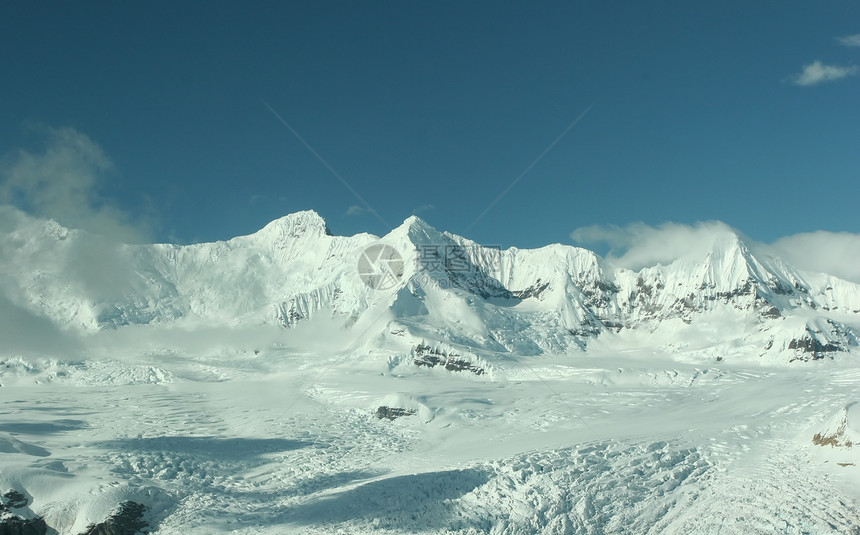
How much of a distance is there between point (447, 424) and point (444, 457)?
94.4 ft

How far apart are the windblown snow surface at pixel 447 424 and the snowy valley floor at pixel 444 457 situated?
0.23m

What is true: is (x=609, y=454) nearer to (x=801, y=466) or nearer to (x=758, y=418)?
(x=801, y=466)

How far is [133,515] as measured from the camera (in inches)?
1697

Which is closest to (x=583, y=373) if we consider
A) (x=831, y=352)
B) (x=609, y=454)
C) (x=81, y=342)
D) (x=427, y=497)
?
(x=831, y=352)

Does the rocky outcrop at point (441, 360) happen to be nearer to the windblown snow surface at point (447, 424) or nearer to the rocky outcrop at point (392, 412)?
the windblown snow surface at point (447, 424)

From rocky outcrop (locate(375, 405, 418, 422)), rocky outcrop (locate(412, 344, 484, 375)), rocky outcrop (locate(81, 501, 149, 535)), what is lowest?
rocky outcrop (locate(81, 501, 149, 535))

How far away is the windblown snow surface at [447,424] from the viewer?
42.9 metres

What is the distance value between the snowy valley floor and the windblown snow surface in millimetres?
230

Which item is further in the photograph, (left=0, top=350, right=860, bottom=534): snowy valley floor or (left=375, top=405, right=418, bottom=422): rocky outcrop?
(left=375, top=405, right=418, bottom=422): rocky outcrop

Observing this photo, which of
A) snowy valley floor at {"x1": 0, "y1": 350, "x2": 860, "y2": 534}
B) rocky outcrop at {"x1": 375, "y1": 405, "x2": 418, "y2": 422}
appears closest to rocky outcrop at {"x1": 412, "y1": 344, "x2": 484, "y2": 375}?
snowy valley floor at {"x1": 0, "y1": 350, "x2": 860, "y2": 534}

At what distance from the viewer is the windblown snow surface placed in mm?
42875

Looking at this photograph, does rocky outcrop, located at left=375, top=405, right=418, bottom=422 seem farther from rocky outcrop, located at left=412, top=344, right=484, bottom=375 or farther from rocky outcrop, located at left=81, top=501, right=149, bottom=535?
rocky outcrop, located at left=81, top=501, right=149, bottom=535

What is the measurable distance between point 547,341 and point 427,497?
14669 cm

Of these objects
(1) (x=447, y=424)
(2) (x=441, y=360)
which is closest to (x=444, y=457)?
(1) (x=447, y=424)
